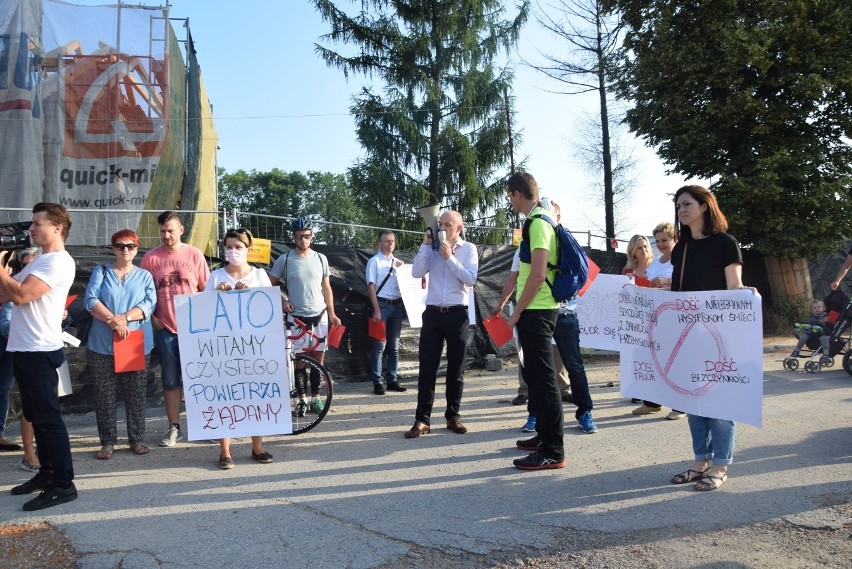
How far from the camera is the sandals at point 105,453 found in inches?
220

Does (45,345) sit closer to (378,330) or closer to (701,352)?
(701,352)

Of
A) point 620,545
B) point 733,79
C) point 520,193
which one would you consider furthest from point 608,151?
point 620,545

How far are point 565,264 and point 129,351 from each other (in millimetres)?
3521

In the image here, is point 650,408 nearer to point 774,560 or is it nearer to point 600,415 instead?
point 600,415

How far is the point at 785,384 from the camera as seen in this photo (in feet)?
28.3

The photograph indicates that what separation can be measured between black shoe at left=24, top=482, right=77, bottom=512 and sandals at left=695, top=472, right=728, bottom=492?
401cm

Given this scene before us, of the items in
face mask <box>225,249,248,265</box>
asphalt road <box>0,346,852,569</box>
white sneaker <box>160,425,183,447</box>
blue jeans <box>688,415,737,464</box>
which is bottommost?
asphalt road <box>0,346,852,569</box>

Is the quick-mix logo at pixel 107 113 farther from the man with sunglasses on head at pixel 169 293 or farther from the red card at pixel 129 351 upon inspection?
the red card at pixel 129 351

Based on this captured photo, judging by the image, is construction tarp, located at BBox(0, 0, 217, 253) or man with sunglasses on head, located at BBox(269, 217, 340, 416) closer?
man with sunglasses on head, located at BBox(269, 217, 340, 416)

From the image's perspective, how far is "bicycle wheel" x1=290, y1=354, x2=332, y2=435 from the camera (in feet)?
20.8

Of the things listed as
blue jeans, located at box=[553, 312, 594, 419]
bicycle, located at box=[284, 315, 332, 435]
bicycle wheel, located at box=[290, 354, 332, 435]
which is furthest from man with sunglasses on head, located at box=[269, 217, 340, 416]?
blue jeans, located at box=[553, 312, 594, 419]

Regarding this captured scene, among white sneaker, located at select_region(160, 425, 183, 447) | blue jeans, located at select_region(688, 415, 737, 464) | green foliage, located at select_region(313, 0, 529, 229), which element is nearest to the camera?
blue jeans, located at select_region(688, 415, 737, 464)

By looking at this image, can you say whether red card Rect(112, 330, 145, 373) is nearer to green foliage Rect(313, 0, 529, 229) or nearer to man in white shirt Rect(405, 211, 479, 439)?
man in white shirt Rect(405, 211, 479, 439)

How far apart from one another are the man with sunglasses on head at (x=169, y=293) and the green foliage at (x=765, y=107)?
493 inches
